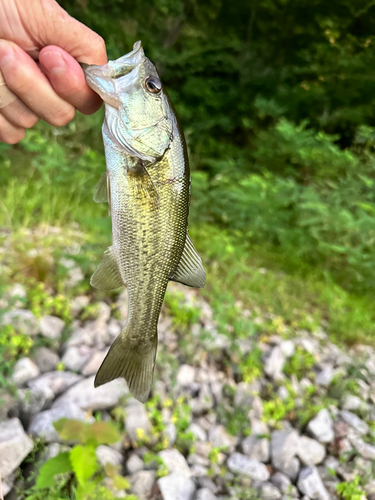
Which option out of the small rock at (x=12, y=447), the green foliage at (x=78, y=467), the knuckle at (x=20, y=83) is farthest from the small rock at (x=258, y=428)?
the knuckle at (x=20, y=83)

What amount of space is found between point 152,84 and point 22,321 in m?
1.83

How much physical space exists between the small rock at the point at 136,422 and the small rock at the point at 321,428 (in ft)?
4.21

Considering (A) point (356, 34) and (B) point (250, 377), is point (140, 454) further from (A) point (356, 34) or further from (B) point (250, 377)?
(A) point (356, 34)

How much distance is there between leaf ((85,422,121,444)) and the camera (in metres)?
1.59

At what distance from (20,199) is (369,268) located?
413cm

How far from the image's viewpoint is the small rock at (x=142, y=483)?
192 cm

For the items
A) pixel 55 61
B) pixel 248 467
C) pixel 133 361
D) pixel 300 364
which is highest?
pixel 55 61

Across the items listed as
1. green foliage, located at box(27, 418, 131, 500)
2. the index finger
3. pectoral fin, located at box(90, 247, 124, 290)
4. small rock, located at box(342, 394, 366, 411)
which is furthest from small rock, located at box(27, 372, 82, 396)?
small rock, located at box(342, 394, 366, 411)

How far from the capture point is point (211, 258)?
4102mm

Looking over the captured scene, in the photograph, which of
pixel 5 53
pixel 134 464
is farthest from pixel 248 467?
pixel 5 53

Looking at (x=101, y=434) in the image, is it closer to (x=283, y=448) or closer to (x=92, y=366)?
(x=92, y=366)

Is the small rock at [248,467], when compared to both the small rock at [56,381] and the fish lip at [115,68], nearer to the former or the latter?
the small rock at [56,381]

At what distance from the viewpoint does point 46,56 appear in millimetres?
1251

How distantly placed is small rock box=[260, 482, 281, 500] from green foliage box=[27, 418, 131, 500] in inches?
35.6
